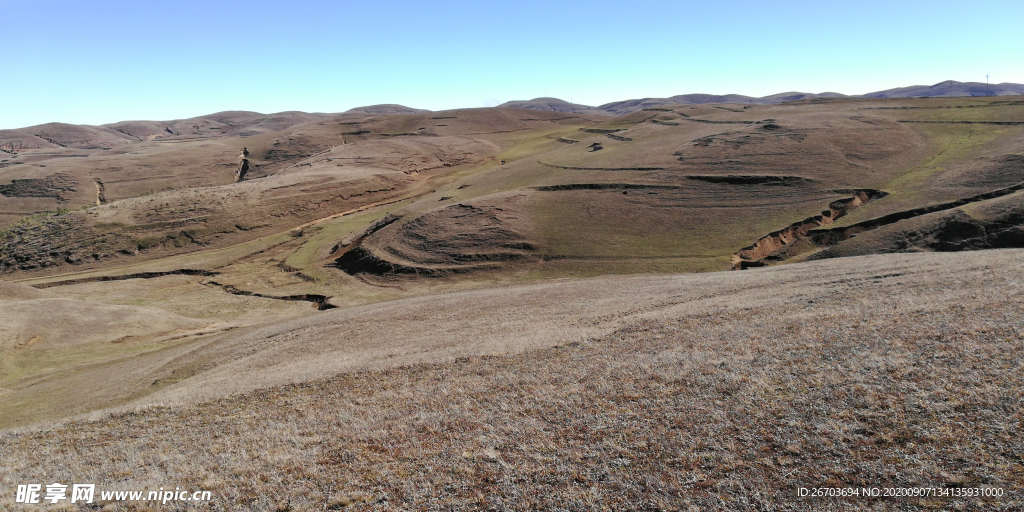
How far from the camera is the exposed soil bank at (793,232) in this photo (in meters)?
42.8

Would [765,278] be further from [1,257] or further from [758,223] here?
[1,257]

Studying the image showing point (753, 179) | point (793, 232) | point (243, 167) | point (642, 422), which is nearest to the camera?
point (642, 422)

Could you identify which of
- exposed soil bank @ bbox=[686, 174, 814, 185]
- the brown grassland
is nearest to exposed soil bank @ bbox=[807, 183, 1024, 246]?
the brown grassland

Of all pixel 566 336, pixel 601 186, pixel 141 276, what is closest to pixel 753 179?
pixel 601 186

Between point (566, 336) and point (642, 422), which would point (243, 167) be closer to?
point (566, 336)

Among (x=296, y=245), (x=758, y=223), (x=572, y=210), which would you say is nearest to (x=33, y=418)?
(x=296, y=245)

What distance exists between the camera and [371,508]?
430 inches

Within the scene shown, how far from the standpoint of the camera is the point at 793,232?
46062 millimetres

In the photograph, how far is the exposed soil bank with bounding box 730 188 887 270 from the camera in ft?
141

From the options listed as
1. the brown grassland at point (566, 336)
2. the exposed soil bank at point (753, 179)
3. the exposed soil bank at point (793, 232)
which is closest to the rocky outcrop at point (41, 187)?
the brown grassland at point (566, 336)

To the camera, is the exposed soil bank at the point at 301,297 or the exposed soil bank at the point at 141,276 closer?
the exposed soil bank at the point at 301,297

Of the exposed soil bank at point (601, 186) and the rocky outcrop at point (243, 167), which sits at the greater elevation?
the rocky outcrop at point (243, 167)

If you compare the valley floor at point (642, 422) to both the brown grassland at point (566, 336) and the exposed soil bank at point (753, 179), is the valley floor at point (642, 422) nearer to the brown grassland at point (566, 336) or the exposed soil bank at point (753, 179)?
the brown grassland at point (566, 336)

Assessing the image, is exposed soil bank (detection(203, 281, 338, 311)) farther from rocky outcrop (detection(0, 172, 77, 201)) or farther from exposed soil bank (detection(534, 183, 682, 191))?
rocky outcrop (detection(0, 172, 77, 201))
